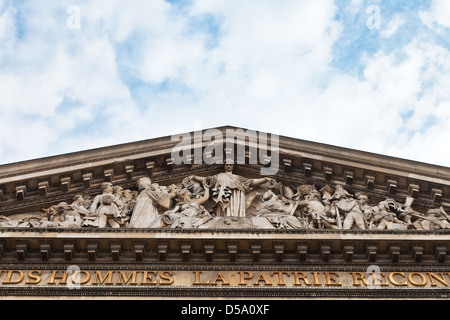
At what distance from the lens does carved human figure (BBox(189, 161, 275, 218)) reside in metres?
21.5

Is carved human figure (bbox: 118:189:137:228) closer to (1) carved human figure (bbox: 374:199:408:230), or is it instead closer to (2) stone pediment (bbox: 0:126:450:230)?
(2) stone pediment (bbox: 0:126:450:230)

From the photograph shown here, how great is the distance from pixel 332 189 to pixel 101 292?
659 cm

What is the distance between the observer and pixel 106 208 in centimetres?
2120

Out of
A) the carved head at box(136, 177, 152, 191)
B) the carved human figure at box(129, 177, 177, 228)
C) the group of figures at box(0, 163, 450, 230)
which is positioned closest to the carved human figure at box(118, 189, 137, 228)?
the group of figures at box(0, 163, 450, 230)

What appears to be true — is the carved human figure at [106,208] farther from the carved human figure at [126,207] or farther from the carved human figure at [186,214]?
the carved human figure at [186,214]

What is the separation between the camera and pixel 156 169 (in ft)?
75.4

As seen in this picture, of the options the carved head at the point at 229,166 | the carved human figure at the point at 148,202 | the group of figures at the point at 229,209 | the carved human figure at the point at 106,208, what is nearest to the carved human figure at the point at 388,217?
the group of figures at the point at 229,209

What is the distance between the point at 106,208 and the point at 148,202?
3.36ft

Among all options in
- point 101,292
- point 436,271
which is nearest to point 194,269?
point 101,292

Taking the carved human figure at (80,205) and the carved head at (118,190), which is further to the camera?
the carved head at (118,190)

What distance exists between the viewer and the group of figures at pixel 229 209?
20.8 meters

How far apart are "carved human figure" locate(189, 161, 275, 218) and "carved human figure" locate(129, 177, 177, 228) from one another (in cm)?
101

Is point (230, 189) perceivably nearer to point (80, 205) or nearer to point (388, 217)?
point (80, 205)
